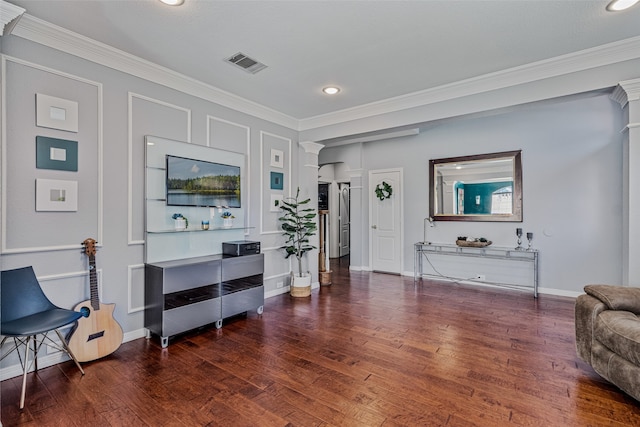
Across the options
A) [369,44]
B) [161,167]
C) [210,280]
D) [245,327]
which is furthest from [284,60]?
[245,327]

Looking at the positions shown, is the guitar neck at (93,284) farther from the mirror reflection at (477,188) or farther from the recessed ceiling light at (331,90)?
the mirror reflection at (477,188)

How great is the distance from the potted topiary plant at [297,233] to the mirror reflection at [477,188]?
95.1 inches

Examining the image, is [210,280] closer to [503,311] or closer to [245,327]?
[245,327]

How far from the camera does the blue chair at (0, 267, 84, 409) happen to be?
2.14 meters

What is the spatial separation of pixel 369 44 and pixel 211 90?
1967mm

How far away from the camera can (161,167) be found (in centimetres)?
328

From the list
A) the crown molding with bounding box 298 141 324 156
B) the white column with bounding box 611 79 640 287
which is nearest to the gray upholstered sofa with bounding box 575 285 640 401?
the white column with bounding box 611 79 640 287

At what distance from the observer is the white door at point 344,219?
29.0 ft

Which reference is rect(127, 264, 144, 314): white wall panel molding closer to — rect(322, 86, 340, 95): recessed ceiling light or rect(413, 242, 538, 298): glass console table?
rect(322, 86, 340, 95): recessed ceiling light

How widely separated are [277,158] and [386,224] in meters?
2.82

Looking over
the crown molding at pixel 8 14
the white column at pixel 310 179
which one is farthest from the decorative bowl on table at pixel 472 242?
the crown molding at pixel 8 14

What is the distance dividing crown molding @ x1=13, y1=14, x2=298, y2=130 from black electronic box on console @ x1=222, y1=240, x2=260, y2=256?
5.70 feet

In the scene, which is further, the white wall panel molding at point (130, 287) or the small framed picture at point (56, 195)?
the white wall panel molding at point (130, 287)

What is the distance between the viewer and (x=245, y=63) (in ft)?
10.2
